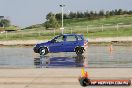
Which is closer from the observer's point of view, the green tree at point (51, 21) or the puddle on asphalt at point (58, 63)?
the puddle on asphalt at point (58, 63)

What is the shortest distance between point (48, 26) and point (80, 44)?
53.8 metres

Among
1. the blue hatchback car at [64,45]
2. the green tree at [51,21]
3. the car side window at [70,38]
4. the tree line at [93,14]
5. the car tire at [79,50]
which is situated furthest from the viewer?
the tree line at [93,14]

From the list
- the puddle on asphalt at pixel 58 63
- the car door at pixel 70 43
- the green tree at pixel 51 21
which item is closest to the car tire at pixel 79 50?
the car door at pixel 70 43

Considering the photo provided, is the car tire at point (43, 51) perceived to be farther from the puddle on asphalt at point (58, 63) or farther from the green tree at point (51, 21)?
the green tree at point (51, 21)

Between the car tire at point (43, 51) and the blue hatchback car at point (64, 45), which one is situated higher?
the blue hatchback car at point (64, 45)

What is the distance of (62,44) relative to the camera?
105 feet

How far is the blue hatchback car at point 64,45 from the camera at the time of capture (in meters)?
31.7

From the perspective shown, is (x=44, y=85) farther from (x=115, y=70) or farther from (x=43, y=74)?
(x=115, y=70)

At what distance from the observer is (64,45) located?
105 ft

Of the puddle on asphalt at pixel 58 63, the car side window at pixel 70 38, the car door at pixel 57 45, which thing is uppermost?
the car side window at pixel 70 38

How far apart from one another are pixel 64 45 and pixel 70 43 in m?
0.48

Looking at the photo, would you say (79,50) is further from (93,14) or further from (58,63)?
(93,14)

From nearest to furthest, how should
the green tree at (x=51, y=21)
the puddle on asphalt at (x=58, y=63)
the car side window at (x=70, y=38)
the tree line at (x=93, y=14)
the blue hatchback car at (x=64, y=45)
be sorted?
the puddle on asphalt at (x=58, y=63) → the blue hatchback car at (x=64, y=45) → the car side window at (x=70, y=38) → the green tree at (x=51, y=21) → the tree line at (x=93, y=14)

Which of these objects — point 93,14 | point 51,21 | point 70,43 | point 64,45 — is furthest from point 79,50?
point 93,14
